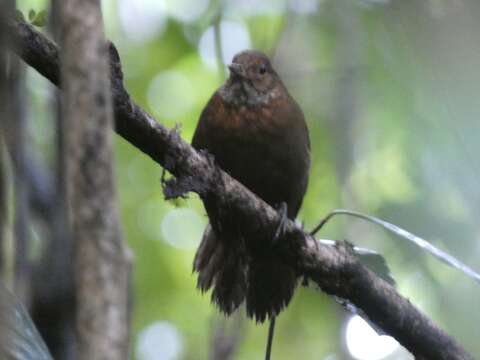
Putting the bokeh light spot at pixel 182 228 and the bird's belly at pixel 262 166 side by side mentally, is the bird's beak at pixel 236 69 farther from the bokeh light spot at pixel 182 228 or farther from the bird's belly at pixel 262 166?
the bokeh light spot at pixel 182 228

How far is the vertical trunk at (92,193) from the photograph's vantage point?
3.83 feet

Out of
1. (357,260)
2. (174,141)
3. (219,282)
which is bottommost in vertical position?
(219,282)

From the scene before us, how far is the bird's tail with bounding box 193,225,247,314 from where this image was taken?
3543mm

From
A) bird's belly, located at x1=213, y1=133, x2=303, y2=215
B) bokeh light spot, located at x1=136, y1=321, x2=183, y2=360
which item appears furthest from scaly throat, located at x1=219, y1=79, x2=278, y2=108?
bokeh light spot, located at x1=136, y1=321, x2=183, y2=360

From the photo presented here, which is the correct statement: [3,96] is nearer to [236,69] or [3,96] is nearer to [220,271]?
[220,271]

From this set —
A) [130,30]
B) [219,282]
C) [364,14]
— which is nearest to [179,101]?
[130,30]

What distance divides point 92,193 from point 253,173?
242cm

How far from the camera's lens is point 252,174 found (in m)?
3.62

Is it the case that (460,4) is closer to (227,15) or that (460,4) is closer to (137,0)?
(227,15)

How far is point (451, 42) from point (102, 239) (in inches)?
34.2

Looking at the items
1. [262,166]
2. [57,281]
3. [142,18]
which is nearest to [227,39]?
[142,18]

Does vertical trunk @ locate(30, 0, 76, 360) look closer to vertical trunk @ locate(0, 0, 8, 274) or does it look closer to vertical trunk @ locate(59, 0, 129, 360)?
vertical trunk @ locate(0, 0, 8, 274)

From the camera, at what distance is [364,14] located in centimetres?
435

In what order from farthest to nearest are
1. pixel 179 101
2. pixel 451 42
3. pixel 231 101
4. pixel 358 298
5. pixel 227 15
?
1. pixel 179 101
2. pixel 227 15
3. pixel 231 101
4. pixel 358 298
5. pixel 451 42
